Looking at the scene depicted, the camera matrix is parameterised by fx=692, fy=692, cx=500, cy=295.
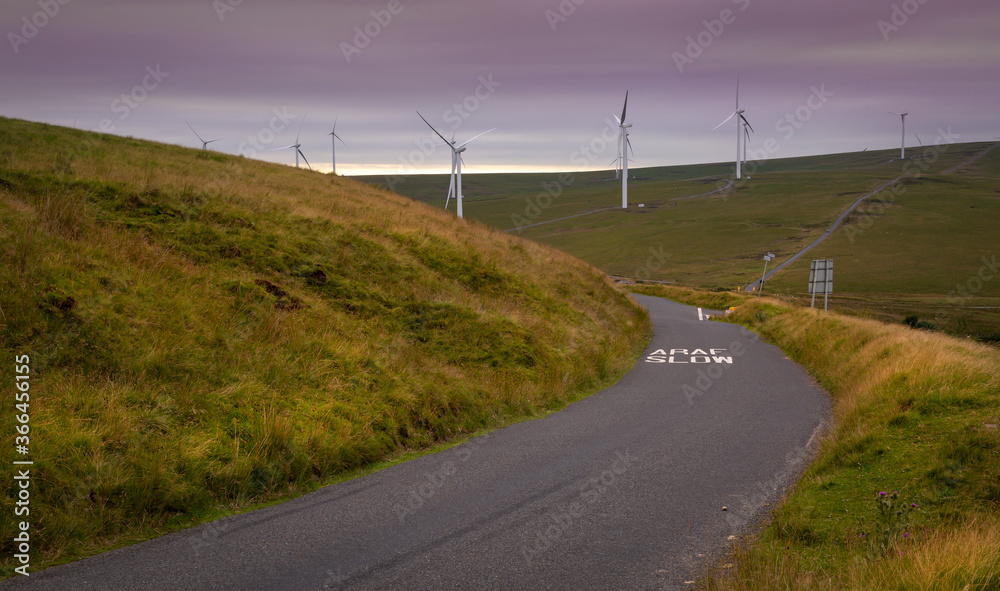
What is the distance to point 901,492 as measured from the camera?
791 centimetres

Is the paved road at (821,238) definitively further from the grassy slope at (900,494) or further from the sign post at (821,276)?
the grassy slope at (900,494)

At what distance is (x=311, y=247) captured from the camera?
19344 millimetres

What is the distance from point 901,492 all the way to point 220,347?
9657mm

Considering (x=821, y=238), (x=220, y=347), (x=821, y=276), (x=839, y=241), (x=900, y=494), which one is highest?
(x=821, y=238)

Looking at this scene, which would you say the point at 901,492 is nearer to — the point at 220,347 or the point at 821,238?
the point at 220,347

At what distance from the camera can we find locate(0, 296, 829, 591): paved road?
6.03m

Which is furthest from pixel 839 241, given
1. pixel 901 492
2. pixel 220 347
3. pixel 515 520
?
pixel 515 520

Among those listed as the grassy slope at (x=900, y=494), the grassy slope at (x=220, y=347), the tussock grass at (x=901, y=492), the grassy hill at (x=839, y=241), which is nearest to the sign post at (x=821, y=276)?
the grassy slope at (x=220, y=347)

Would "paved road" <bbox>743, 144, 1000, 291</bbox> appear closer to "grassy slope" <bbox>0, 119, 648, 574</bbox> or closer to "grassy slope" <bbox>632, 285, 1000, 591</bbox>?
"grassy slope" <bbox>0, 119, 648, 574</bbox>

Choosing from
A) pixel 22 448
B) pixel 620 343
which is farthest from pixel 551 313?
pixel 22 448

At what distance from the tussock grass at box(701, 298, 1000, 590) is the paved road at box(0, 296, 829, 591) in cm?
60

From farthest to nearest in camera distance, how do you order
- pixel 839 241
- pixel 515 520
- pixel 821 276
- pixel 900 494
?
pixel 839 241 < pixel 821 276 < pixel 900 494 < pixel 515 520

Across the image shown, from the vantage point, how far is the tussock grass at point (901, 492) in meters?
5.15

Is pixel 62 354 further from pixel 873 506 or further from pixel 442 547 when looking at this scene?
pixel 873 506
